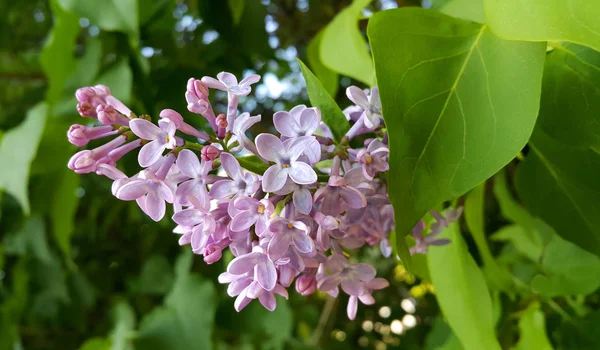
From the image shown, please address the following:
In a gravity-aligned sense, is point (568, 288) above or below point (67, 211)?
above

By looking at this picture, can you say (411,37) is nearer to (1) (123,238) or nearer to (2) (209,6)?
(2) (209,6)

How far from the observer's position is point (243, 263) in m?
0.29

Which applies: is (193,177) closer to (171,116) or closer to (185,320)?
(171,116)

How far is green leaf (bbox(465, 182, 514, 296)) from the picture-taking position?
507 mm

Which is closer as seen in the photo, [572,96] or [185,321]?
[572,96]

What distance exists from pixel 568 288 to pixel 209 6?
619 millimetres

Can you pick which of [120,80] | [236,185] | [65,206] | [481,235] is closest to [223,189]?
[236,185]

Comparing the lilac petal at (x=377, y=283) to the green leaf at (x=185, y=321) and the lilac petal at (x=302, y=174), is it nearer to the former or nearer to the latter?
the lilac petal at (x=302, y=174)

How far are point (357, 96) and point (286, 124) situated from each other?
2.2 inches

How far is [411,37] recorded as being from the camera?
0.32m

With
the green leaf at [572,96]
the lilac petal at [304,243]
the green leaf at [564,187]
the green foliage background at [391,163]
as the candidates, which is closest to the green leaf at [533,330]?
the green foliage background at [391,163]

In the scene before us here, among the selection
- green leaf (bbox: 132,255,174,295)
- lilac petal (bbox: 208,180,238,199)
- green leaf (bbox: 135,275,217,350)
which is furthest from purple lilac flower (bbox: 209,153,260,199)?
green leaf (bbox: 132,255,174,295)

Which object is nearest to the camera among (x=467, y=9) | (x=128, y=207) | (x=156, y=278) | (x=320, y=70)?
(x=467, y=9)

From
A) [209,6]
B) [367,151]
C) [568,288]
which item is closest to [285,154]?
[367,151]
